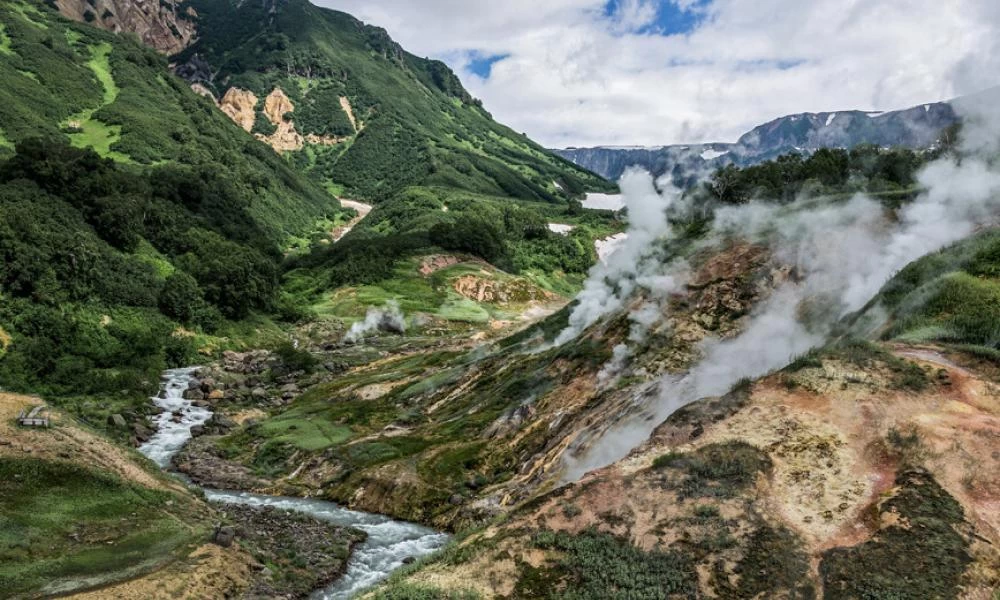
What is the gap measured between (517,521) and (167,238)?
8617 cm

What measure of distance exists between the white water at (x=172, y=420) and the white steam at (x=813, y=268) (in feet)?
99.7

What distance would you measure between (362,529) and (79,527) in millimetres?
11649

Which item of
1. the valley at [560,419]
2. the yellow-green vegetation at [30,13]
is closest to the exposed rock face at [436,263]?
the valley at [560,419]

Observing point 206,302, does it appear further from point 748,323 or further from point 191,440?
point 748,323

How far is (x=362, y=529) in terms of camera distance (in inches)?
1180

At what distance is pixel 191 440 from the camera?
148 ft

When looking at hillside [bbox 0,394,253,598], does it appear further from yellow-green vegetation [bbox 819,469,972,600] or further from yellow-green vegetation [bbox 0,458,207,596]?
yellow-green vegetation [bbox 819,469,972,600]

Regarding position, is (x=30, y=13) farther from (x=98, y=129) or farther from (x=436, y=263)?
(x=436, y=263)

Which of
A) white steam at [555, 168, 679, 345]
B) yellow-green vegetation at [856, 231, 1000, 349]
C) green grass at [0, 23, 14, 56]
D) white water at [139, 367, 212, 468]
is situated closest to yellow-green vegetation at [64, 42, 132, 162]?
green grass at [0, 23, 14, 56]

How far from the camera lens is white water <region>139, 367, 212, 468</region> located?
4245 centimetres

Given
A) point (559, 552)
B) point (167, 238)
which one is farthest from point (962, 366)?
point (167, 238)

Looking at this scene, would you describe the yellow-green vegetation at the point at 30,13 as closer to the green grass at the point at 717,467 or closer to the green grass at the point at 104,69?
the green grass at the point at 104,69

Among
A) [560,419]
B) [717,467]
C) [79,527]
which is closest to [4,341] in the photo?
[79,527]

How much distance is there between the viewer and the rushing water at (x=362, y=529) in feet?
80.7
